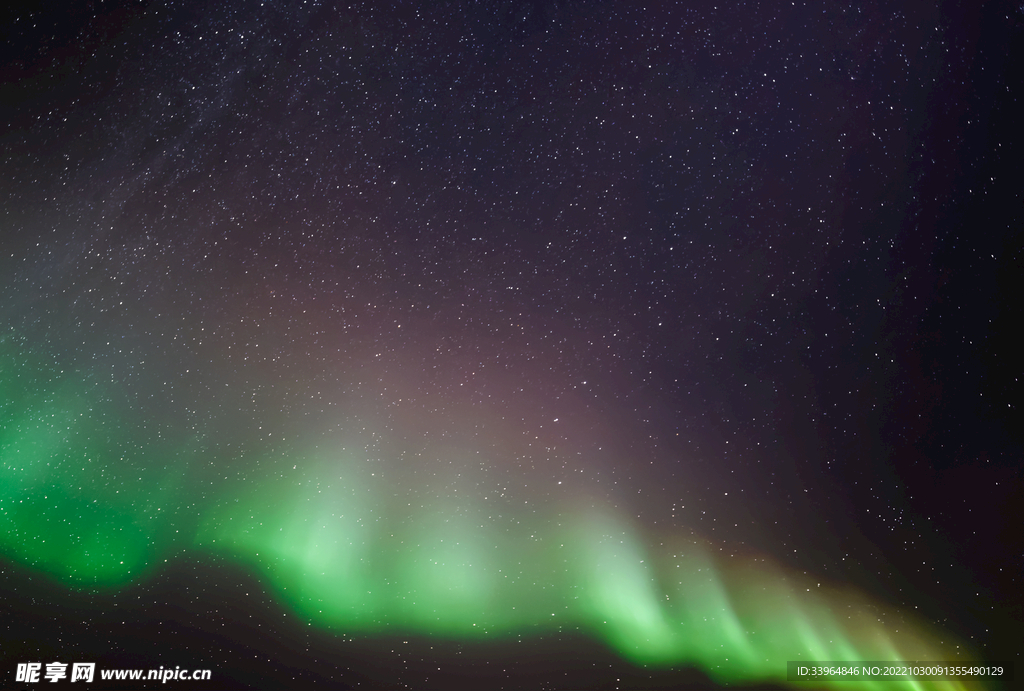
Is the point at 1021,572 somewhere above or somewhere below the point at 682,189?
below

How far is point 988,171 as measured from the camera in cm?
138

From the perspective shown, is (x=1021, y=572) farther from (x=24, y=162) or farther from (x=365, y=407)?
(x=24, y=162)

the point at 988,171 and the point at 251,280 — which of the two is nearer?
the point at 251,280

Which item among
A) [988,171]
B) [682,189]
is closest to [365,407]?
[682,189]

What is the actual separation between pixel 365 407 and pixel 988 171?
158 cm

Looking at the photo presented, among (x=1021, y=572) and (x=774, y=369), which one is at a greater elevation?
(x=774, y=369)

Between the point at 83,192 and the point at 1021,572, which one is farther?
the point at 1021,572

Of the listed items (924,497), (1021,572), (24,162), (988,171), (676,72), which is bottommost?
(1021,572)

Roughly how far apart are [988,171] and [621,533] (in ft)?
4.05

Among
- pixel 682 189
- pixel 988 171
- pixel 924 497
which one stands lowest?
pixel 924 497

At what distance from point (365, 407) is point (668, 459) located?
0.70 meters

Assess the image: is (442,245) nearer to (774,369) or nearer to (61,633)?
(774,369)

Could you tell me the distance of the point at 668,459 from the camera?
1.31 meters

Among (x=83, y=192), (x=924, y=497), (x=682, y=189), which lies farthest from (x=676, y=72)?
(x=83, y=192)
